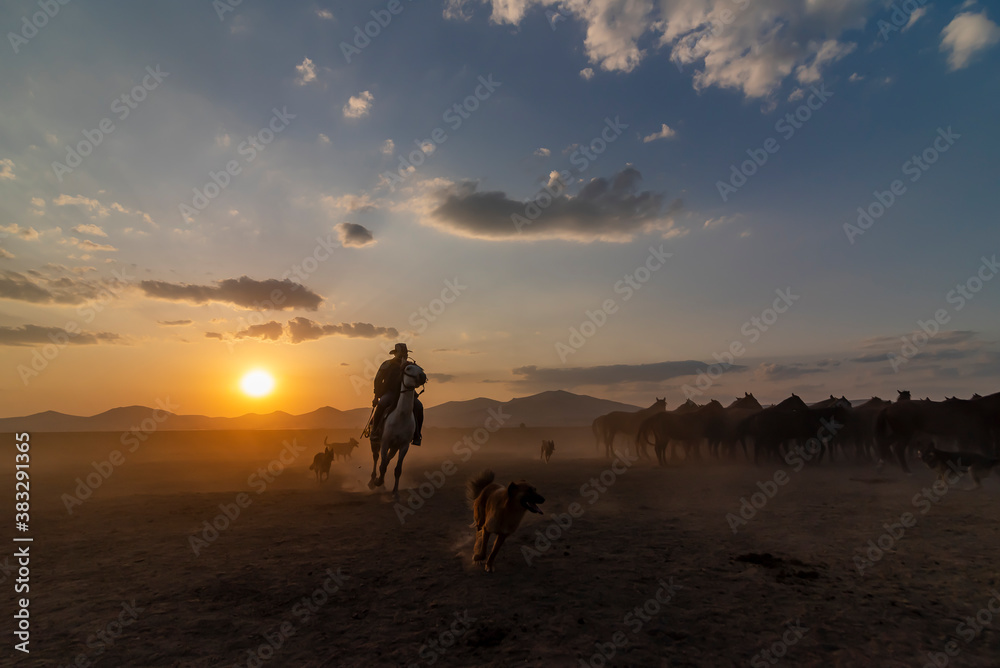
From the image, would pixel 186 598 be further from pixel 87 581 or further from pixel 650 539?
pixel 650 539

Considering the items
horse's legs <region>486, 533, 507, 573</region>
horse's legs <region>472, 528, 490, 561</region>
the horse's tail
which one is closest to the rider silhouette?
the horse's tail

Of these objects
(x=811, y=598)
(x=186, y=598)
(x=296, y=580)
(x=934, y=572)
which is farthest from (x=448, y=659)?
(x=934, y=572)

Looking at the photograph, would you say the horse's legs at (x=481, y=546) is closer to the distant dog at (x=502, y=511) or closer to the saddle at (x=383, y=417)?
the distant dog at (x=502, y=511)

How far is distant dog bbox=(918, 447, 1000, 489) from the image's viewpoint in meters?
12.4

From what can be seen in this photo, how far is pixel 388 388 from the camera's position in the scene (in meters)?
12.7

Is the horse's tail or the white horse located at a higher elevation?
the white horse

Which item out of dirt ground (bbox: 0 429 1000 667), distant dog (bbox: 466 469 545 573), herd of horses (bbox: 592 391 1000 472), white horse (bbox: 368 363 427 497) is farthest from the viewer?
herd of horses (bbox: 592 391 1000 472)

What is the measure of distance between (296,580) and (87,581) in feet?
9.24

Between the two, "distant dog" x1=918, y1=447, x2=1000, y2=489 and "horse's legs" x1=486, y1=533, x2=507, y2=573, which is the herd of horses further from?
"horse's legs" x1=486, y1=533, x2=507, y2=573

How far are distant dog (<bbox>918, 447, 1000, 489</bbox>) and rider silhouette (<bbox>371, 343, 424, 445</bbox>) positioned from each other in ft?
51.6

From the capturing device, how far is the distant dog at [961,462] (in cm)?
1241

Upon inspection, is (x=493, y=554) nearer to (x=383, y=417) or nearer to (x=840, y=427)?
(x=383, y=417)

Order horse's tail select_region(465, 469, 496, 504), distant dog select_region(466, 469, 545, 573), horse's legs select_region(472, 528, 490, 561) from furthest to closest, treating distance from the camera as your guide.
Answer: horse's tail select_region(465, 469, 496, 504), horse's legs select_region(472, 528, 490, 561), distant dog select_region(466, 469, 545, 573)

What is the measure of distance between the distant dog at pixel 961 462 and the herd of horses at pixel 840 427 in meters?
0.64
